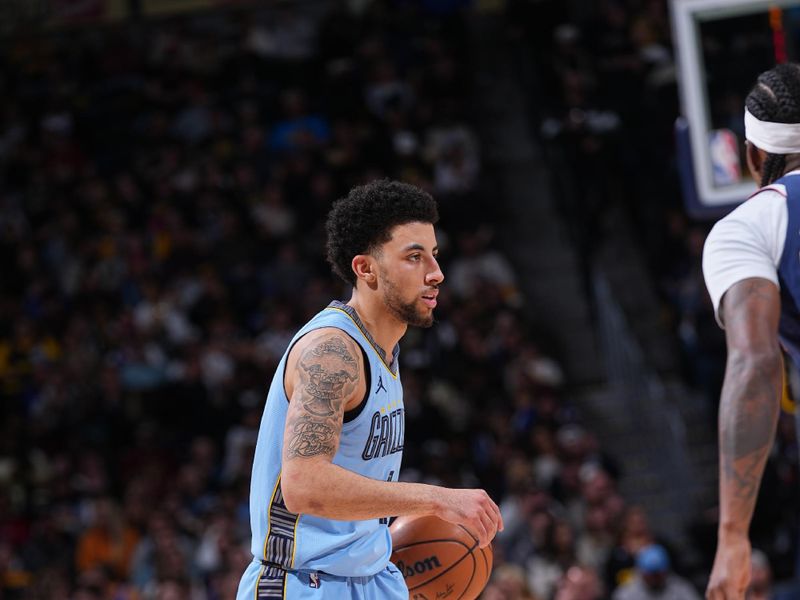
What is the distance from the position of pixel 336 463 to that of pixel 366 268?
644mm

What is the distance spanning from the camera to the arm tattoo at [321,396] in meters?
3.61

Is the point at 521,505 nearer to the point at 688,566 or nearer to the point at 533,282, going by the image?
the point at 688,566

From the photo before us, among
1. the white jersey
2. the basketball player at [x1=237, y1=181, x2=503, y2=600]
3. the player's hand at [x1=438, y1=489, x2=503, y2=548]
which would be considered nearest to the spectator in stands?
the basketball player at [x1=237, y1=181, x2=503, y2=600]

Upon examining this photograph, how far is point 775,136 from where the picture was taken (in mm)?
3488

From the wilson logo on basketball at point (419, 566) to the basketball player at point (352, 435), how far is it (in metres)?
0.24

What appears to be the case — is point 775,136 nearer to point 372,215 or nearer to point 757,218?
point 757,218

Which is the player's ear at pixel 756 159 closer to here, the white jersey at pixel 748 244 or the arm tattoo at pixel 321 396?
the white jersey at pixel 748 244

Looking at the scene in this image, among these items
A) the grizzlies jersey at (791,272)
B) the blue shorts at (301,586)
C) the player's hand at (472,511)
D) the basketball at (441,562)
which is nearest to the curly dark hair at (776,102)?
the grizzlies jersey at (791,272)

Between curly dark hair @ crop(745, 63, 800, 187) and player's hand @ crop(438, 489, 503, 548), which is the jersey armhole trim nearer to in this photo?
player's hand @ crop(438, 489, 503, 548)

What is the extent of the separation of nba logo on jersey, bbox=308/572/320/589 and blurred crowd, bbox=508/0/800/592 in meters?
6.66

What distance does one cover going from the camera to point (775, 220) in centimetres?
326

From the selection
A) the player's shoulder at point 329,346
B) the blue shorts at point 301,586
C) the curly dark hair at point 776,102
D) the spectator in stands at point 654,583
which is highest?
the curly dark hair at point 776,102

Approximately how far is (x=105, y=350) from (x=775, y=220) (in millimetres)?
9995

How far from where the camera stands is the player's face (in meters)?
4.02
